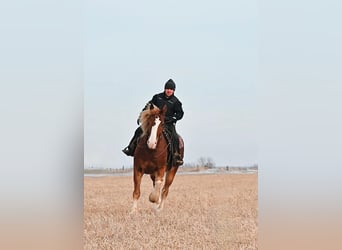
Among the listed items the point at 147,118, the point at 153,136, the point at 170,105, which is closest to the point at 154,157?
the point at 153,136

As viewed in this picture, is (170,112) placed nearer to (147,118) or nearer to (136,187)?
(147,118)

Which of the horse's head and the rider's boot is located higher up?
the horse's head

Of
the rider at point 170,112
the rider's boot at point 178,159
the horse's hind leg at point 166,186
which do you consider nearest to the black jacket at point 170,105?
the rider at point 170,112

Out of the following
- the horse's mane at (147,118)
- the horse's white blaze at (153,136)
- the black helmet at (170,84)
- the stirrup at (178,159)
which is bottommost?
the stirrup at (178,159)

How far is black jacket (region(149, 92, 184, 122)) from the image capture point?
15.5 feet

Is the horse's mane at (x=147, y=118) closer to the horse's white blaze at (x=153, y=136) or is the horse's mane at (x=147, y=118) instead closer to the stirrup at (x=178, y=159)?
the horse's white blaze at (x=153, y=136)

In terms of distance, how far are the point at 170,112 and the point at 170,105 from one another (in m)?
0.05

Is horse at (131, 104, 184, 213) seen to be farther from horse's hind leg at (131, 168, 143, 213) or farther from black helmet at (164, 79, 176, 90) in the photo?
black helmet at (164, 79, 176, 90)

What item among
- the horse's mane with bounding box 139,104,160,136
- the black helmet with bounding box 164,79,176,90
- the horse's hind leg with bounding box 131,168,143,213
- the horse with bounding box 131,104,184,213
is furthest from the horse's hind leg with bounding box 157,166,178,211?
the black helmet with bounding box 164,79,176,90

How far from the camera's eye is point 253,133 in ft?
15.5

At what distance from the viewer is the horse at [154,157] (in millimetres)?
4699
